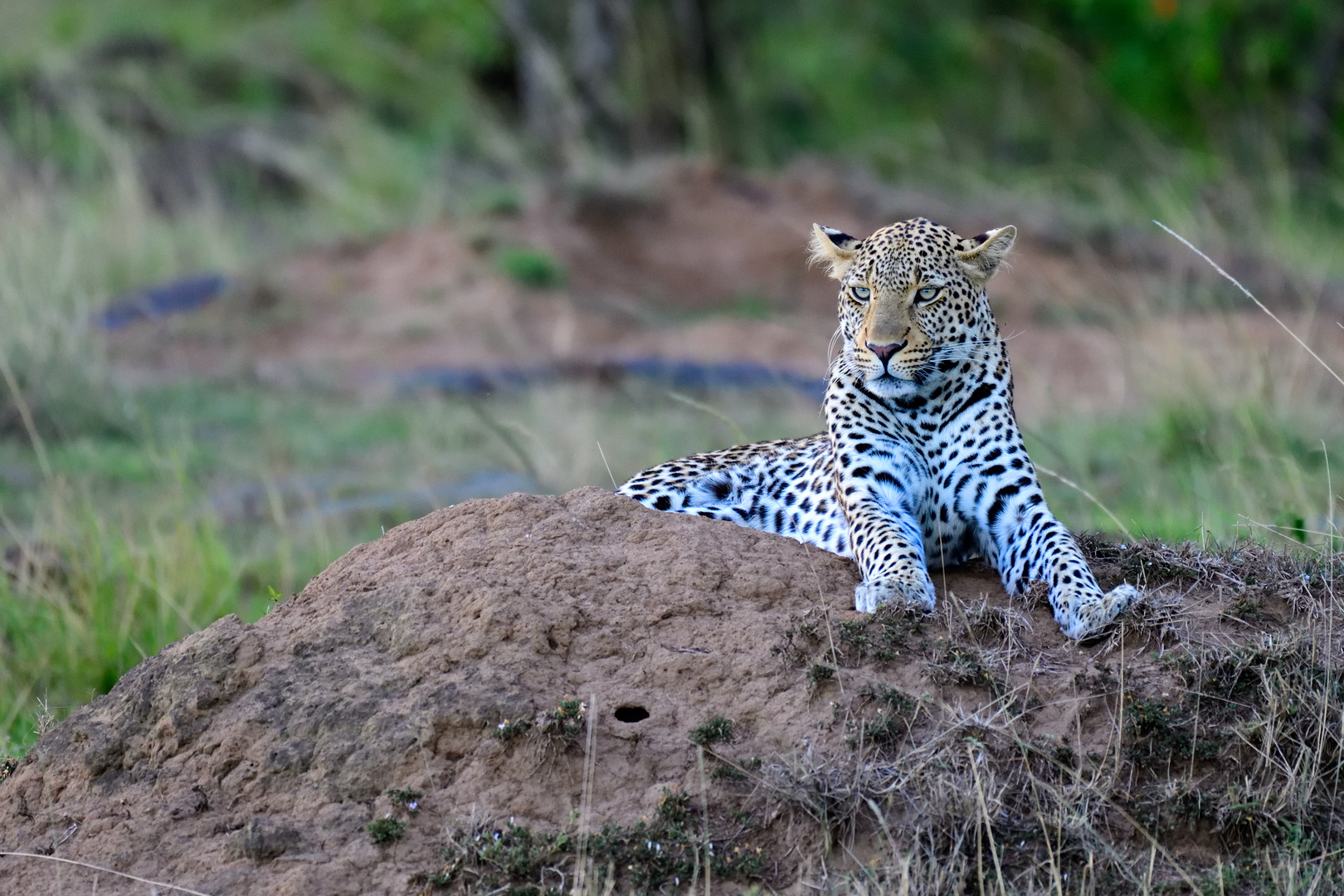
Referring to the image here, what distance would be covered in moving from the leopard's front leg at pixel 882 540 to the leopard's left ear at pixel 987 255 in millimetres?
955

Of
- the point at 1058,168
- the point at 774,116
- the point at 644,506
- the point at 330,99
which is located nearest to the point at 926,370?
the point at 644,506

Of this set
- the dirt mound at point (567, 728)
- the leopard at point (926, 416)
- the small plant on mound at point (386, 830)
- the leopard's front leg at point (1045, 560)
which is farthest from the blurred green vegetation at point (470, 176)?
the small plant on mound at point (386, 830)

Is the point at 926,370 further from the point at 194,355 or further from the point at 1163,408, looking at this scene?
the point at 194,355

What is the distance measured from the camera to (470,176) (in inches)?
929

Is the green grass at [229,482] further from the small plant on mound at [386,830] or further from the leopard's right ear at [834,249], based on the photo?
the small plant on mound at [386,830]

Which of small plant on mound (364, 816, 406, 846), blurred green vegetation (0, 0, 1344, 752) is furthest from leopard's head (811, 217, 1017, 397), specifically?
small plant on mound (364, 816, 406, 846)

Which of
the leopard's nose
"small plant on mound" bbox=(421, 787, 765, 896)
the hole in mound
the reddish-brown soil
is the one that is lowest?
the reddish-brown soil

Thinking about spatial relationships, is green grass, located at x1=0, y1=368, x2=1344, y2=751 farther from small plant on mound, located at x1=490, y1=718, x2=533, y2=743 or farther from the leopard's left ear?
small plant on mound, located at x1=490, y1=718, x2=533, y2=743

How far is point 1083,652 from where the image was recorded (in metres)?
5.63

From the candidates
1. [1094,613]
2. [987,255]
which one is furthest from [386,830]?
[987,255]

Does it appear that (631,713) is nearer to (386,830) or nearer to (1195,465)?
(386,830)

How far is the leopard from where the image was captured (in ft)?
21.5

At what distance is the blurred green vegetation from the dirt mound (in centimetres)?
164

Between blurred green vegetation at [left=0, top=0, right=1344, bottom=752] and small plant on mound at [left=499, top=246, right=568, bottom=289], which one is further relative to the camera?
small plant on mound at [left=499, top=246, right=568, bottom=289]
